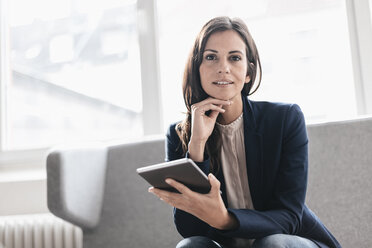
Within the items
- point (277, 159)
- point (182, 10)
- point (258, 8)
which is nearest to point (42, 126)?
point (182, 10)

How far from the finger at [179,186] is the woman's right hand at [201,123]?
0.18m

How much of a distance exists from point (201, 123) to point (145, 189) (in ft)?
2.02

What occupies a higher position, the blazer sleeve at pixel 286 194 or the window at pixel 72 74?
the window at pixel 72 74

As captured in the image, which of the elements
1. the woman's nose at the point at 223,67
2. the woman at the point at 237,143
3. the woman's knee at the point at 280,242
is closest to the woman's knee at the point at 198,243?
the woman at the point at 237,143

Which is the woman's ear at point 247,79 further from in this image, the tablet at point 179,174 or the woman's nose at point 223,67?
the tablet at point 179,174

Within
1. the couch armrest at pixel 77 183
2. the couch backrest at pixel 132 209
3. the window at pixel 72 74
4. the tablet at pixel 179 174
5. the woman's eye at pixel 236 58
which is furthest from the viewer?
the window at pixel 72 74

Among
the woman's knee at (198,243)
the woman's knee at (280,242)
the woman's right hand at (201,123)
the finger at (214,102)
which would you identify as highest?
the finger at (214,102)

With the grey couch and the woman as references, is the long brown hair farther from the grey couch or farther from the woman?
the grey couch

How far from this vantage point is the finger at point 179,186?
96cm

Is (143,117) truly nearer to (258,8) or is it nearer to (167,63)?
(167,63)

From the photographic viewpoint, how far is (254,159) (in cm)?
115

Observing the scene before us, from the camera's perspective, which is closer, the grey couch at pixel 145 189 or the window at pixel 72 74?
the grey couch at pixel 145 189

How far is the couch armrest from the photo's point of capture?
1417 mm

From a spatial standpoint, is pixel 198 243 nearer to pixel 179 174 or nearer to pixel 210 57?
pixel 179 174
